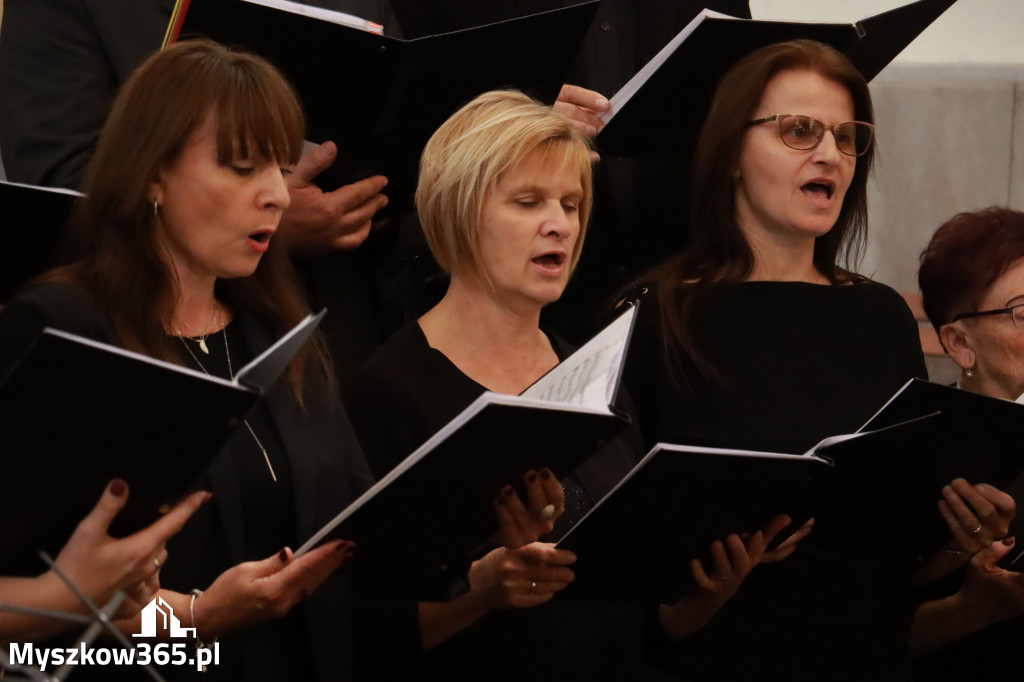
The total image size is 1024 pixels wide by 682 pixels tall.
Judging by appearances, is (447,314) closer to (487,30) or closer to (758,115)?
(487,30)

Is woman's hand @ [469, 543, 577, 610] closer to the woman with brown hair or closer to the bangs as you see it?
the woman with brown hair

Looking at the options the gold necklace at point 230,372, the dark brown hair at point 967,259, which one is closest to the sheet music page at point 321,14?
the gold necklace at point 230,372

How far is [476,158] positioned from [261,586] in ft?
2.83

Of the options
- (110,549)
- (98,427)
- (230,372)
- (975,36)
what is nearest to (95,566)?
(110,549)

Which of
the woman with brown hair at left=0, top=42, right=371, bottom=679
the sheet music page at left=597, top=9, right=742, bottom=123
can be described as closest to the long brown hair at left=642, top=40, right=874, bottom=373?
the sheet music page at left=597, top=9, right=742, bottom=123

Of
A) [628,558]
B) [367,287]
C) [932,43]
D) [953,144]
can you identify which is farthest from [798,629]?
[932,43]

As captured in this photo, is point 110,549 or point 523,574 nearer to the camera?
point 110,549

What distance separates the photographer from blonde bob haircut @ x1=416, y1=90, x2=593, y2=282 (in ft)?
7.85

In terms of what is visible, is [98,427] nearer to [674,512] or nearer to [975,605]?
[674,512]

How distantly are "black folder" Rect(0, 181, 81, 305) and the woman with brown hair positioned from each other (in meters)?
0.06

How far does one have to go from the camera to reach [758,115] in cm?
280

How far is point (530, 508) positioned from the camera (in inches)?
77.6

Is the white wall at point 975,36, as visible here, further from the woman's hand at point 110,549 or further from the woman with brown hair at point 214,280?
the woman's hand at point 110,549

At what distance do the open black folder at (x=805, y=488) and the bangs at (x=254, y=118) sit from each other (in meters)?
0.73
